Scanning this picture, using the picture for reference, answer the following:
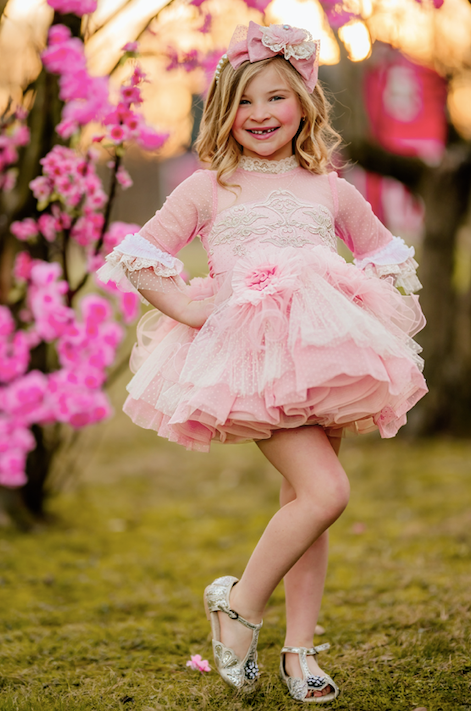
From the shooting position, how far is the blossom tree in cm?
284

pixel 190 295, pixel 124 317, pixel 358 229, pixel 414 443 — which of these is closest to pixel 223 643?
pixel 190 295

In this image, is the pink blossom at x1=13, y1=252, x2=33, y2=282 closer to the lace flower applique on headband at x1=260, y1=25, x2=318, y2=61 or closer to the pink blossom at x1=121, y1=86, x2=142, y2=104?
the pink blossom at x1=121, y1=86, x2=142, y2=104

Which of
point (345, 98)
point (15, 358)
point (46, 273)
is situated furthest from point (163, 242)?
point (345, 98)

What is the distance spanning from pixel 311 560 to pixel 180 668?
1.88 feet

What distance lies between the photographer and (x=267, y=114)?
6.40 ft

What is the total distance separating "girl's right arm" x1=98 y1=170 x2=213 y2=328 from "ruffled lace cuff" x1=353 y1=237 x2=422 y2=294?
1.63ft

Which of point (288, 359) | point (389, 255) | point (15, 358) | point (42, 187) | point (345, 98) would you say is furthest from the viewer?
point (345, 98)

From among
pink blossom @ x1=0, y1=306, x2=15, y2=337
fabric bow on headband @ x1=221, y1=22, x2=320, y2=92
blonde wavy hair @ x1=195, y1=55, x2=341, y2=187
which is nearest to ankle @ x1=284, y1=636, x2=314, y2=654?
blonde wavy hair @ x1=195, y1=55, x2=341, y2=187

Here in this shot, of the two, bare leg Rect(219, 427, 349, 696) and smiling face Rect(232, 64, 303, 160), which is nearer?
bare leg Rect(219, 427, 349, 696)

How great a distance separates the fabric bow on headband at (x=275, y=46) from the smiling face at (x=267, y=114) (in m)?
0.05

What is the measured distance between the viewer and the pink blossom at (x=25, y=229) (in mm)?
3312

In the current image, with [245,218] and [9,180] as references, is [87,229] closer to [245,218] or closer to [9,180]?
[9,180]

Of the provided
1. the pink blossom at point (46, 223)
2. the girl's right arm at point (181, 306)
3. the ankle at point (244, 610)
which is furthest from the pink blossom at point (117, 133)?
the ankle at point (244, 610)

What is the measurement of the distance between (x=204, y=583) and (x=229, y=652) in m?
1.37
